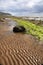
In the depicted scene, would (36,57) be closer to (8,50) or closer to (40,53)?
(40,53)

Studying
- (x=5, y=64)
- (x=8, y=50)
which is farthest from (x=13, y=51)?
(x=5, y=64)

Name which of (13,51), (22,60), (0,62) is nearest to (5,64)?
(0,62)

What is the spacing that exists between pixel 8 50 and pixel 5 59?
1.84m

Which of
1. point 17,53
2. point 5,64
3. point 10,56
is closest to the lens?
point 5,64

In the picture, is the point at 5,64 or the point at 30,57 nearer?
the point at 5,64

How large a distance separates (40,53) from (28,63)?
222cm

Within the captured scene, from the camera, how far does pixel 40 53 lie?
10953 millimetres

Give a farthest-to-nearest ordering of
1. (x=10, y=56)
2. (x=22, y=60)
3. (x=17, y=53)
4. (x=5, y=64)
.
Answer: (x=17, y=53) → (x=10, y=56) → (x=22, y=60) → (x=5, y=64)

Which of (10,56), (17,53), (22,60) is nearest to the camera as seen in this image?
(22,60)

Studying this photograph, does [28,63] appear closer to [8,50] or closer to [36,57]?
[36,57]

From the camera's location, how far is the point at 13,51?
434 inches

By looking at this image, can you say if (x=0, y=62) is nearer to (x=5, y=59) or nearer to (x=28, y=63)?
(x=5, y=59)

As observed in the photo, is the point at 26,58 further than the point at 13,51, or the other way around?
the point at 13,51

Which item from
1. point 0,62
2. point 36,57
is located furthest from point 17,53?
point 0,62
